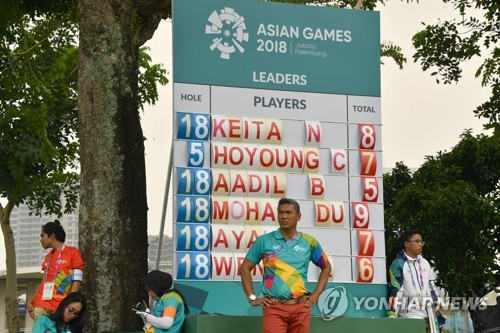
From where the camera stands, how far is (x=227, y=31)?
11516mm

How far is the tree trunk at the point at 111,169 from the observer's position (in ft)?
37.7

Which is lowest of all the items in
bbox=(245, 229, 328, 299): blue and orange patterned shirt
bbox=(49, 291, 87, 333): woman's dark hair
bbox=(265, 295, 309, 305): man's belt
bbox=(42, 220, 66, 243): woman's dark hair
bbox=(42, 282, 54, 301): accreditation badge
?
bbox=(49, 291, 87, 333): woman's dark hair

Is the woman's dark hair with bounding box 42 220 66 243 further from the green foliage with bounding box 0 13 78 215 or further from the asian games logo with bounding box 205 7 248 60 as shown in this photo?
the green foliage with bounding box 0 13 78 215

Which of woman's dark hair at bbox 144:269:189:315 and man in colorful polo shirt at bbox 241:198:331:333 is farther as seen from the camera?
woman's dark hair at bbox 144:269:189:315

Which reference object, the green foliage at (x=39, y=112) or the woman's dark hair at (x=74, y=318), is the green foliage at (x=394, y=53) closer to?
the green foliage at (x=39, y=112)

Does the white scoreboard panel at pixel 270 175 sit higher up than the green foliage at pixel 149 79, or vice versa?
the green foliage at pixel 149 79

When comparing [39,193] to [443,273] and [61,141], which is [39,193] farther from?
[443,273]

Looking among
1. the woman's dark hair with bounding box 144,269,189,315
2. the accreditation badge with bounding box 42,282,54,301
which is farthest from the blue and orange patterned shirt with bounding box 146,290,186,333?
the accreditation badge with bounding box 42,282,54,301

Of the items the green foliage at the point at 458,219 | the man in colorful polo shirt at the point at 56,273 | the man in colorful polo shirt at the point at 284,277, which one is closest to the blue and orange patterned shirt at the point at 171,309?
the man in colorful polo shirt at the point at 284,277

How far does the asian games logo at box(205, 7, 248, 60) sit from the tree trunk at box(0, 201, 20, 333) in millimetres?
14699

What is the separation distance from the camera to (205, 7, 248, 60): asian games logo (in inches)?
451

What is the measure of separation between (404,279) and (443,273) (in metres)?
17.9

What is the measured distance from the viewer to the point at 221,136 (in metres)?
11.1

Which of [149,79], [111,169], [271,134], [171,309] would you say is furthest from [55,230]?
[149,79]
